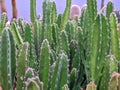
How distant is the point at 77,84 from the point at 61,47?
0.07 m

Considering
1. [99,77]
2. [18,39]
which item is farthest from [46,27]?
[99,77]

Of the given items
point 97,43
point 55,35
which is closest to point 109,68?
point 97,43

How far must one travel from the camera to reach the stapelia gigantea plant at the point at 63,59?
1.37 ft

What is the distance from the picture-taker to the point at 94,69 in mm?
521

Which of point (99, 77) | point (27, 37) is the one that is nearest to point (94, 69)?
point (99, 77)

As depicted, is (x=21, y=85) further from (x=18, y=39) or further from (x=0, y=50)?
(x=18, y=39)

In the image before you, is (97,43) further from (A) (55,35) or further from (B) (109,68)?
(A) (55,35)

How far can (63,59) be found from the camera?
0.42m

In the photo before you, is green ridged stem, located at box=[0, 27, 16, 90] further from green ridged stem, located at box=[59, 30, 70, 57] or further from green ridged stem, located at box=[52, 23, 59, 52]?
green ridged stem, located at box=[52, 23, 59, 52]

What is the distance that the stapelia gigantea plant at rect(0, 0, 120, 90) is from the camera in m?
0.42

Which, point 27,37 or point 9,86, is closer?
point 9,86

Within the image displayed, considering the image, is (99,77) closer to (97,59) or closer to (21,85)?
(97,59)

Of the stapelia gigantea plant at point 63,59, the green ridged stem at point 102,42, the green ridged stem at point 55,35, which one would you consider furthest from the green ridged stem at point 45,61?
the green ridged stem at point 55,35

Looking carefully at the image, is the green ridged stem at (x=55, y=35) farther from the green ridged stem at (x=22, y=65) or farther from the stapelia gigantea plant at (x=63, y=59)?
the green ridged stem at (x=22, y=65)
